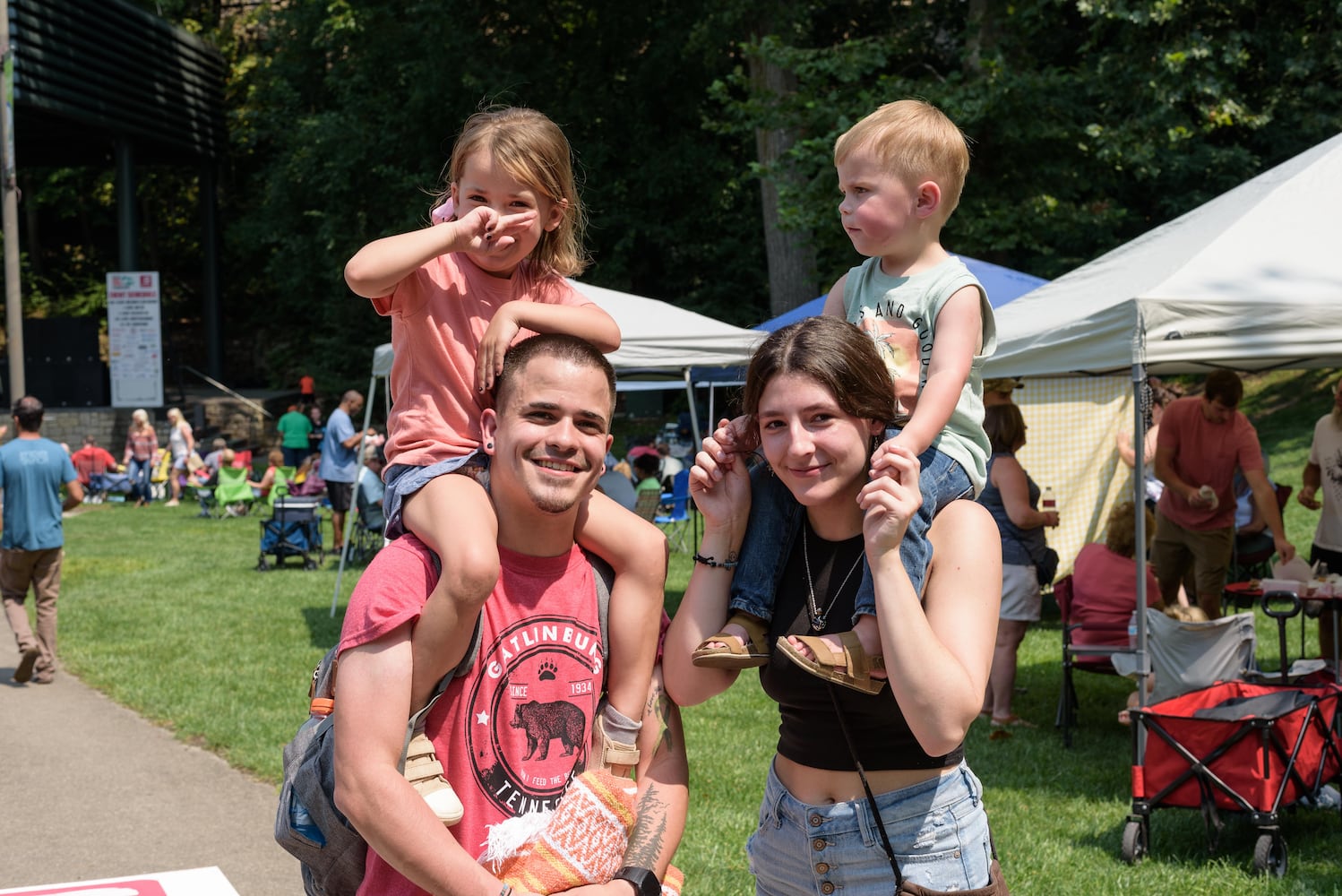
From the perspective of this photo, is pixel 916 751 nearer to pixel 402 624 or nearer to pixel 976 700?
pixel 976 700

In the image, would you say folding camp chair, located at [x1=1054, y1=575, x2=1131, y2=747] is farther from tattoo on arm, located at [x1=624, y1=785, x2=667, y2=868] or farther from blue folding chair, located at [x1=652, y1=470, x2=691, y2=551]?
blue folding chair, located at [x1=652, y1=470, x2=691, y2=551]

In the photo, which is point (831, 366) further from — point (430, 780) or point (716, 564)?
point (430, 780)

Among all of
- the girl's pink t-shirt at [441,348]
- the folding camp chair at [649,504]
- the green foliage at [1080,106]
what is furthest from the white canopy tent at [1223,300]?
the green foliage at [1080,106]

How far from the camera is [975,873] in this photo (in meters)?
2.20

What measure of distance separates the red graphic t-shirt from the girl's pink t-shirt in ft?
0.85

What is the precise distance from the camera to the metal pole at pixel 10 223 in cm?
1636

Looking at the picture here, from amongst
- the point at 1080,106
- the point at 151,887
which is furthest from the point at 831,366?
the point at 1080,106

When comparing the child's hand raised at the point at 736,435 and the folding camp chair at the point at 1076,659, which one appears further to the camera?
the folding camp chair at the point at 1076,659

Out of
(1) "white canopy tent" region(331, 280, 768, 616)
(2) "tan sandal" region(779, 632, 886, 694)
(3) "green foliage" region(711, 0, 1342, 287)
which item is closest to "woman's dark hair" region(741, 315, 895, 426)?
(2) "tan sandal" region(779, 632, 886, 694)

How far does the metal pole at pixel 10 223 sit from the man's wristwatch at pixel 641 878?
15.9 meters

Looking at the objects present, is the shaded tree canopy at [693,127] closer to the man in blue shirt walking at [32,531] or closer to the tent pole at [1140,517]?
the man in blue shirt walking at [32,531]

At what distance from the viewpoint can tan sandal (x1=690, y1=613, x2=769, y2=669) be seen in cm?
209

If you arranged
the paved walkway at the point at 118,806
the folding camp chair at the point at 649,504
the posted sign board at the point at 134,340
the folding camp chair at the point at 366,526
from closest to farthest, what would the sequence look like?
the paved walkway at the point at 118,806 < the folding camp chair at the point at 649,504 < the folding camp chair at the point at 366,526 < the posted sign board at the point at 134,340

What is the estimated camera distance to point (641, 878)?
2182mm
